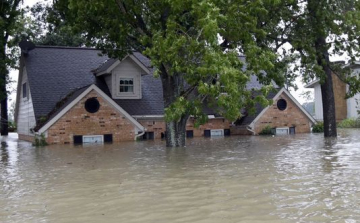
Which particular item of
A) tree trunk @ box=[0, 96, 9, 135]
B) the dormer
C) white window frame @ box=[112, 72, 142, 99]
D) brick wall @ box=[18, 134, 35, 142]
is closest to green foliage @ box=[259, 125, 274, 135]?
white window frame @ box=[112, 72, 142, 99]

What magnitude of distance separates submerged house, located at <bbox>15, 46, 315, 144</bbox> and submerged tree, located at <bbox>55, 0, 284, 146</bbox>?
218 inches

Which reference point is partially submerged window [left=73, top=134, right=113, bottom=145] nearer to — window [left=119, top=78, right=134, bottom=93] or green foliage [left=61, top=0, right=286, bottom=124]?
window [left=119, top=78, right=134, bottom=93]

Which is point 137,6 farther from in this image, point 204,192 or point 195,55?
point 204,192

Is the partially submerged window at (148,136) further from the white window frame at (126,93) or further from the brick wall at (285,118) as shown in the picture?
the brick wall at (285,118)

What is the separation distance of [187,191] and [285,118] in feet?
81.4

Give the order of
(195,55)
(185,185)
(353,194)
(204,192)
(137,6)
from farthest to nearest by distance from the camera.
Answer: (137,6) → (195,55) → (185,185) → (204,192) → (353,194)

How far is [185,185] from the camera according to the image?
9039 mm

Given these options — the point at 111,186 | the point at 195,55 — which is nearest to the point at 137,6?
the point at 195,55

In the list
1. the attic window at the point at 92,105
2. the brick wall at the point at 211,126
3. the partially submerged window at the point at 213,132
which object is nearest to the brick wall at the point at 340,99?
the brick wall at the point at 211,126

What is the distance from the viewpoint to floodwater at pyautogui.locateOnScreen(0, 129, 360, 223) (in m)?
6.48

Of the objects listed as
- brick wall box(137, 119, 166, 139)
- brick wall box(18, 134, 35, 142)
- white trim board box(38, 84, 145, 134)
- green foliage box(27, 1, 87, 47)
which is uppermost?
green foliage box(27, 1, 87, 47)

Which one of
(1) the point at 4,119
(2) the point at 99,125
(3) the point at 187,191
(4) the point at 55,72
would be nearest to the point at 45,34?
(1) the point at 4,119

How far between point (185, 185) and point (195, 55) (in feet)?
24.7

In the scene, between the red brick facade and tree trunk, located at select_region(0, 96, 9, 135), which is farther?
tree trunk, located at select_region(0, 96, 9, 135)
